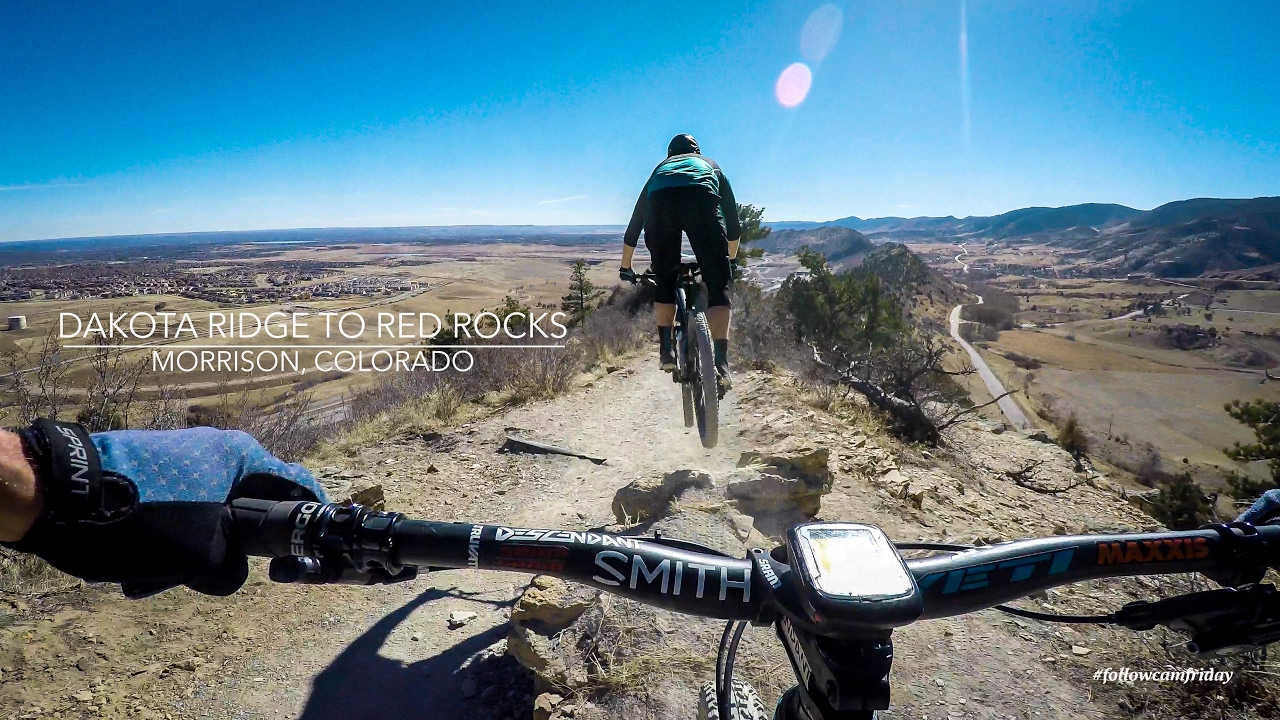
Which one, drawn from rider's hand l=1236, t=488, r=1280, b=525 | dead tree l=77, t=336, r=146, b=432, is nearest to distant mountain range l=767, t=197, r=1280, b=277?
dead tree l=77, t=336, r=146, b=432

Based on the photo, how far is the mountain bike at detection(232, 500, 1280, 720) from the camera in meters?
0.86

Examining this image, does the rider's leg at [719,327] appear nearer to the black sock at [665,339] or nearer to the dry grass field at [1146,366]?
the black sock at [665,339]

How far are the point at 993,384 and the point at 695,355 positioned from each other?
43.3m

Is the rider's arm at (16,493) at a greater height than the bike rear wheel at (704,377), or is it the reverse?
the rider's arm at (16,493)

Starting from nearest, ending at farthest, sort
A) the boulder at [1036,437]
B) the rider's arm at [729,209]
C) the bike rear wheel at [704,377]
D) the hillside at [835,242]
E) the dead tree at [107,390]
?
1. the bike rear wheel at [704,377]
2. the rider's arm at [729,209]
3. the dead tree at [107,390]
4. the boulder at [1036,437]
5. the hillside at [835,242]

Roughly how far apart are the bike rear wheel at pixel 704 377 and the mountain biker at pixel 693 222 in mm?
152

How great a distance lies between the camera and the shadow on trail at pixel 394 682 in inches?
117

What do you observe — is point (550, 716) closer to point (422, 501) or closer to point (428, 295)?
point (422, 501)

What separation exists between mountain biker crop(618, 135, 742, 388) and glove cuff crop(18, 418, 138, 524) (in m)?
3.73

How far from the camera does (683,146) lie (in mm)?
4613

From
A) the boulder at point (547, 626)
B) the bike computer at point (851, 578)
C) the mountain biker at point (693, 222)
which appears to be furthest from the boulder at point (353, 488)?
the bike computer at point (851, 578)

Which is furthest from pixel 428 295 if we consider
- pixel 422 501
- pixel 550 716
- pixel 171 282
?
pixel 550 716

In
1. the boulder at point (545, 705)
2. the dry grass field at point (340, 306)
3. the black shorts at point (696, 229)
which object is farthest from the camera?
the dry grass field at point (340, 306)

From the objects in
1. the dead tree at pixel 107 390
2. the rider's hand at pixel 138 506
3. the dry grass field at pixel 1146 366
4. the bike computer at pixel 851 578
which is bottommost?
the dry grass field at pixel 1146 366
